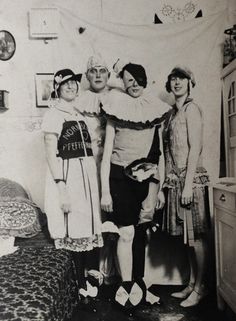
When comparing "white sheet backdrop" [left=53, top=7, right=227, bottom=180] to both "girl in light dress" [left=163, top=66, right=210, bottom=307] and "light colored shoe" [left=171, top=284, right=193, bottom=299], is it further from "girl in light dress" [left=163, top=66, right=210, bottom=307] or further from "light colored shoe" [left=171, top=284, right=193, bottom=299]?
"light colored shoe" [left=171, top=284, right=193, bottom=299]

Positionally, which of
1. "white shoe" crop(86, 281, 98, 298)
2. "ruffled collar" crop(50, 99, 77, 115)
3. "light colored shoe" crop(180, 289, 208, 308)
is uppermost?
"ruffled collar" crop(50, 99, 77, 115)

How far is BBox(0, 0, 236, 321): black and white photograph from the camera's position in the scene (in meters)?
2.84

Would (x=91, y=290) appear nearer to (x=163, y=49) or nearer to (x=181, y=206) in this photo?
(x=181, y=206)

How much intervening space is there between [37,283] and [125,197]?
103 cm

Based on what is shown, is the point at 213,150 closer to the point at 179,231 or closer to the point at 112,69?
the point at 179,231

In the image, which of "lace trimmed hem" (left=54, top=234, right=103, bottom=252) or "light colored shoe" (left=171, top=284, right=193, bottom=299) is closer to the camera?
"lace trimmed hem" (left=54, top=234, right=103, bottom=252)

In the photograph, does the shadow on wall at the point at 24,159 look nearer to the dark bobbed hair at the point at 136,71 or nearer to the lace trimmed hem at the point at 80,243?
the lace trimmed hem at the point at 80,243

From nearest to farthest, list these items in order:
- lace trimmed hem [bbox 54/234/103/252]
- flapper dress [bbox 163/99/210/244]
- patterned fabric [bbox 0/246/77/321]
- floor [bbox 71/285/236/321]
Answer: patterned fabric [bbox 0/246/77/321] < floor [bbox 71/285/236/321] < lace trimmed hem [bbox 54/234/103/252] < flapper dress [bbox 163/99/210/244]

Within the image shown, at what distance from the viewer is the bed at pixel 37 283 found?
71.3 inches

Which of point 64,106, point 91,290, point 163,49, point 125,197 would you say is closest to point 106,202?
point 125,197

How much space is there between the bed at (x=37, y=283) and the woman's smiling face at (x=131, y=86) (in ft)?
4.18

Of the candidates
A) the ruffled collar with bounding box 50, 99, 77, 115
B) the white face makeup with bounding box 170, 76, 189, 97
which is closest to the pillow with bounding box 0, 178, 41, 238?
the ruffled collar with bounding box 50, 99, 77, 115

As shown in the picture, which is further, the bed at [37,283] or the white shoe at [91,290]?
the white shoe at [91,290]

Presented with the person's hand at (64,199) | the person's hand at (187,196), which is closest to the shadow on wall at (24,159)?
the person's hand at (64,199)
